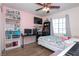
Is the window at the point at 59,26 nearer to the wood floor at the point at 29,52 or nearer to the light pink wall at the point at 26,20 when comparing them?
the light pink wall at the point at 26,20

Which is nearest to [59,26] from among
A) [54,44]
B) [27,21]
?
[27,21]

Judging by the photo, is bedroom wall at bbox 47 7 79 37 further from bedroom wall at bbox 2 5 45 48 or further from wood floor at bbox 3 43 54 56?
bedroom wall at bbox 2 5 45 48

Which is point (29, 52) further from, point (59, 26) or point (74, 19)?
point (74, 19)

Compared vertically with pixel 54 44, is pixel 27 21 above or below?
above

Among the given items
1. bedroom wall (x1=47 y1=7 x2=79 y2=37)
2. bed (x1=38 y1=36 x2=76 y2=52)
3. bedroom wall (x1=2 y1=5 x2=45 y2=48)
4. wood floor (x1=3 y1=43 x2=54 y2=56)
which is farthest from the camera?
bedroom wall (x1=2 y1=5 x2=45 y2=48)

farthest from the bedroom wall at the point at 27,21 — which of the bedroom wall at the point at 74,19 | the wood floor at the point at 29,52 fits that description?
the bedroom wall at the point at 74,19

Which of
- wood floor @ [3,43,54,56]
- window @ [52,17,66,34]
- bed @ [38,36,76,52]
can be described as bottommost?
wood floor @ [3,43,54,56]

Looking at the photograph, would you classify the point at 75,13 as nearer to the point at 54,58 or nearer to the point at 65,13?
the point at 65,13

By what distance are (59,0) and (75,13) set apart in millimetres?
4040

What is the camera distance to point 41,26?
6145mm

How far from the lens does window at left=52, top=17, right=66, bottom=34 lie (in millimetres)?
4734

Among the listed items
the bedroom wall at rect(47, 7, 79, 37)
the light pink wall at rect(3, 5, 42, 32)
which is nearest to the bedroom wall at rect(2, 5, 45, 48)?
the light pink wall at rect(3, 5, 42, 32)

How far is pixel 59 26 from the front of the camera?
5.04 m

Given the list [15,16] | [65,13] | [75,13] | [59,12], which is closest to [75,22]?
[75,13]
